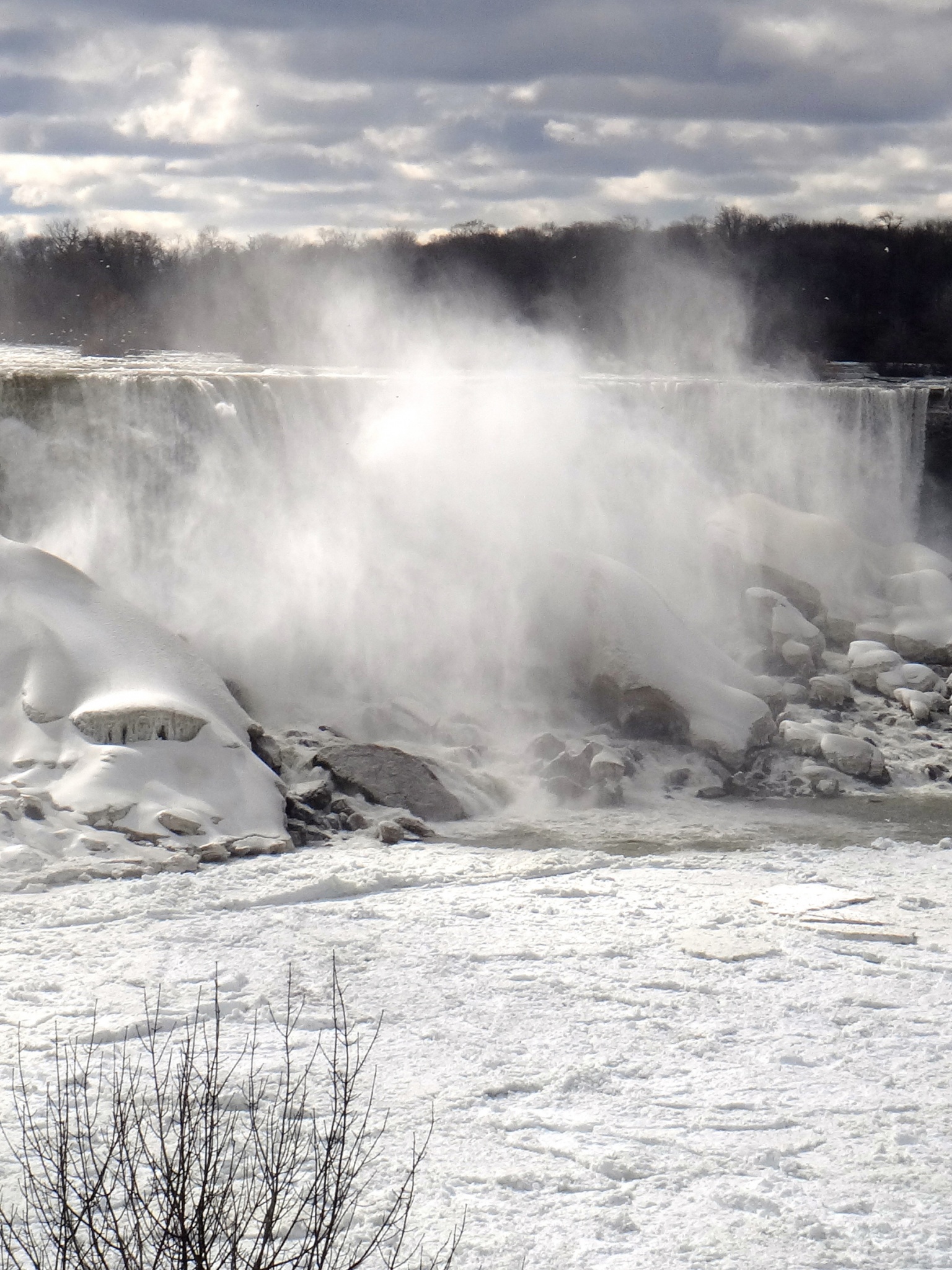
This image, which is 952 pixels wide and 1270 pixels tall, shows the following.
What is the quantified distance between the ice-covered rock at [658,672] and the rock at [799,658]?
107 cm

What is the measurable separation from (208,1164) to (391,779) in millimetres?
8545

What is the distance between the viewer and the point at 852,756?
13305 millimetres

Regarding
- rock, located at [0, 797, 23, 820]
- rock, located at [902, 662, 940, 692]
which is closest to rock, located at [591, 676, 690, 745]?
rock, located at [902, 662, 940, 692]

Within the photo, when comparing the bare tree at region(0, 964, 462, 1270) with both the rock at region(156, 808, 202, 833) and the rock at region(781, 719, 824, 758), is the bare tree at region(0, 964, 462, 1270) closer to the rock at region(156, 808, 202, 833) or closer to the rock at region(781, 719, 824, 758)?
the rock at region(156, 808, 202, 833)

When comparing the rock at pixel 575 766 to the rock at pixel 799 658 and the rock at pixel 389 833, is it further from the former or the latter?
the rock at pixel 799 658

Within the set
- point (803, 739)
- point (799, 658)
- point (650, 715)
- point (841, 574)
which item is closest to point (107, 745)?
point (650, 715)

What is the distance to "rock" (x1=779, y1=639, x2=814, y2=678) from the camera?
1650cm

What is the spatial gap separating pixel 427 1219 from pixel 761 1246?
1232 millimetres

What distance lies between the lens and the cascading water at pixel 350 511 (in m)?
15.4

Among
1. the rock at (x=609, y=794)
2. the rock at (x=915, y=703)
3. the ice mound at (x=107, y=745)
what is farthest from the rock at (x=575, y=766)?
the rock at (x=915, y=703)

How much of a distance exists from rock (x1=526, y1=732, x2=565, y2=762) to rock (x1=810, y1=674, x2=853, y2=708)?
3.81 metres

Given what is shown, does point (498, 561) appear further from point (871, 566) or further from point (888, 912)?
point (888, 912)

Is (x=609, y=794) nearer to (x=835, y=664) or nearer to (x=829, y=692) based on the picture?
(x=829, y=692)

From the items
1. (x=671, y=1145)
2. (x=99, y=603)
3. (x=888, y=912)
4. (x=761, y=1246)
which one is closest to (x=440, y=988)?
(x=671, y=1145)
